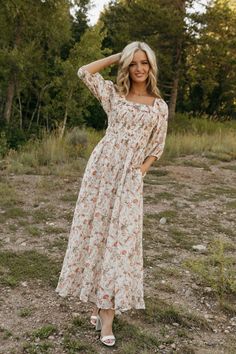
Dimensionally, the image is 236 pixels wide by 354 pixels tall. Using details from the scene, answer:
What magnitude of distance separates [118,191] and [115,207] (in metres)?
0.10

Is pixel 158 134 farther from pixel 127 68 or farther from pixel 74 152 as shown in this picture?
pixel 74 152

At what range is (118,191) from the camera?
294 centimetres

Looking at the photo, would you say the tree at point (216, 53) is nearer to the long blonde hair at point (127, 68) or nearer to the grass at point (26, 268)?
the grass at point (26, 268)

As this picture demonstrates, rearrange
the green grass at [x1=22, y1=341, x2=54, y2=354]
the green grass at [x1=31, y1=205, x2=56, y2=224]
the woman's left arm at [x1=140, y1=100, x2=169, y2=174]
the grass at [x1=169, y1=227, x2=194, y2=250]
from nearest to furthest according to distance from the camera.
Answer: the green grass at [x1=22, y1=341, x2=54, y2=354] < the woman's left arm at [x1=140, y1=100, x2=169, y2=174] < the grass at [x1=169, y1=227, x2=194, y2=250] < the green grass at [x1=31, y1=205, x2=56, y2=224]

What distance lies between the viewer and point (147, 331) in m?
3.18

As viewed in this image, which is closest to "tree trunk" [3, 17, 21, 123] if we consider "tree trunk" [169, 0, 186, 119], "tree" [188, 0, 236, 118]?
"tree trunk" [169, 0, 186, 119]

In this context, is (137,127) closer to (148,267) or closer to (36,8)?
(148,267)

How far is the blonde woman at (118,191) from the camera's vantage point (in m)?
2.94

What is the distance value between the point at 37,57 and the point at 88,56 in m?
1.52

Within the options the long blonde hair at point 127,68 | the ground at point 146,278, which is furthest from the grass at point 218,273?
the long blonde hair at point 127,68

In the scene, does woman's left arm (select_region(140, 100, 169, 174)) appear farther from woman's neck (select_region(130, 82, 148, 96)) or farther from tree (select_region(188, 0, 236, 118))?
tree (select_region(188, 0, 236, 118))

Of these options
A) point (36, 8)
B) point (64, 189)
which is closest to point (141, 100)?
point (64, 189)

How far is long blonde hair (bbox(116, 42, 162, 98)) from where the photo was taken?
2900 mm

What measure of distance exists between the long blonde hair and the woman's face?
22 millimetres
